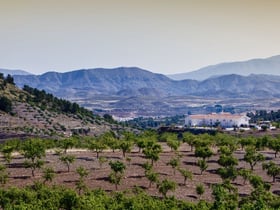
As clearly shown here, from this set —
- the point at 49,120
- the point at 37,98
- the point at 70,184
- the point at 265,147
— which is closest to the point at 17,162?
the point at 70,184

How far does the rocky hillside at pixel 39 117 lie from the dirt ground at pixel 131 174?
115 ft

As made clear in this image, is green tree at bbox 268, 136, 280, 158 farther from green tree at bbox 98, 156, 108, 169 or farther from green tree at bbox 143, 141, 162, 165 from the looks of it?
green tree at bbox 98, 156, 108, 169

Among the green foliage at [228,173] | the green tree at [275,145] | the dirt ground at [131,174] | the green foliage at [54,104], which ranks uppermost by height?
the green foliage at [54,104]

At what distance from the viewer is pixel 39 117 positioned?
121 metres

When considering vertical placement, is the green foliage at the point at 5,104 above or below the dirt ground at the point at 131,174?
above

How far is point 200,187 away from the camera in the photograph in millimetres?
48562

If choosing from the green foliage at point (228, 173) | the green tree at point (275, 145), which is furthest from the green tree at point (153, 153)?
the green tree at point (275, 145)

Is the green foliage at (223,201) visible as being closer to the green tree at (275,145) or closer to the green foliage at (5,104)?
the green tree at (275,145)

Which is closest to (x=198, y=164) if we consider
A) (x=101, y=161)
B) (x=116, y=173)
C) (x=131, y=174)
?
(x=131, y=174)

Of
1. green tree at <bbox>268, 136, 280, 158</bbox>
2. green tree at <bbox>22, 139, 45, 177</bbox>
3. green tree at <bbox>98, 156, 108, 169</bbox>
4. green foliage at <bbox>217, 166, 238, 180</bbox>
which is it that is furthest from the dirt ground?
green foliage at <bbox>217, 166, 238, 180</bbox>

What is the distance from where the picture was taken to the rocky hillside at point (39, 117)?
110400 mm

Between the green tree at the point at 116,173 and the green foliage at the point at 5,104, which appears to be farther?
the green foliage at the point at 5,104

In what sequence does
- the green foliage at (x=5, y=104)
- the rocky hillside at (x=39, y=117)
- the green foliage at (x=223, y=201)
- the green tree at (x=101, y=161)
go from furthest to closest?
the green foliage at (x=5, y=104), the rocky hillside at (x=39, y=117), the green tree at (x=101, y=161), the green foliage at (x=223, y=201)

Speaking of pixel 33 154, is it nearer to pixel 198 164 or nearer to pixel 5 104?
pixel 198 164
